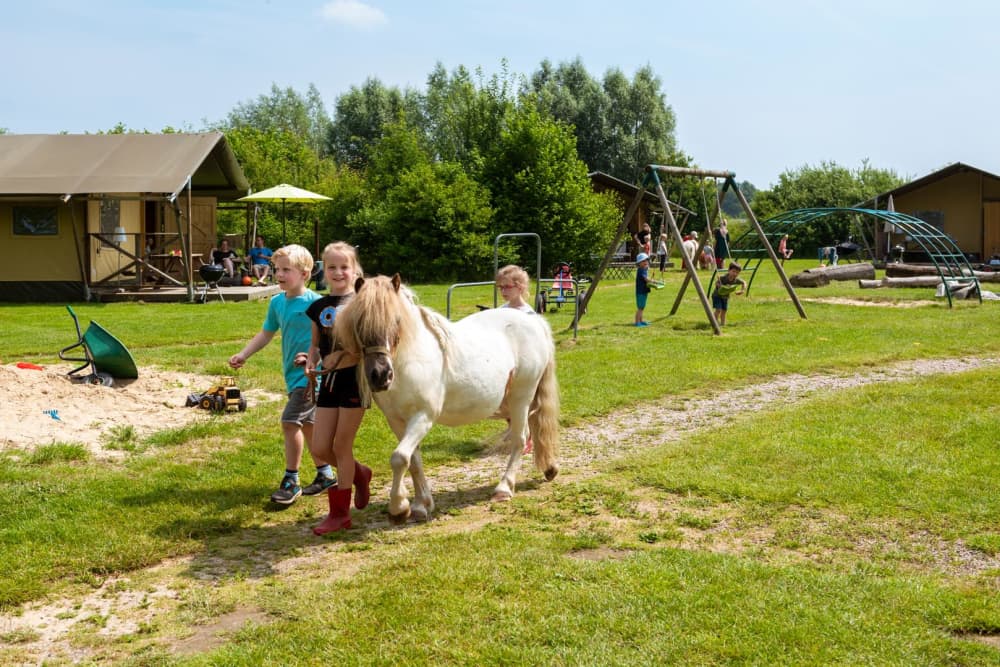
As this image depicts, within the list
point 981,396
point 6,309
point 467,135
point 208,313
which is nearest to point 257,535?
point 981,396

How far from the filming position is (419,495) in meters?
5.96

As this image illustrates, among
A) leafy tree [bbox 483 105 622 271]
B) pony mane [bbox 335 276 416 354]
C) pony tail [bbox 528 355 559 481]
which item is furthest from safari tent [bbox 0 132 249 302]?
pony mane [bbox 335 276 416 354]

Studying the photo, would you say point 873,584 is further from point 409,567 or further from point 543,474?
point 543,474

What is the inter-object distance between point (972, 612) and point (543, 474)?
333 centimetres

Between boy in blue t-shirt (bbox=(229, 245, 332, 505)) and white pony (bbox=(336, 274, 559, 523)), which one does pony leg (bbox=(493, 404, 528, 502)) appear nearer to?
white pony (bbox=(336, 274, 559, 523))

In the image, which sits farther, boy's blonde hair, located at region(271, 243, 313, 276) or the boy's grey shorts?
the boy's grey shorts

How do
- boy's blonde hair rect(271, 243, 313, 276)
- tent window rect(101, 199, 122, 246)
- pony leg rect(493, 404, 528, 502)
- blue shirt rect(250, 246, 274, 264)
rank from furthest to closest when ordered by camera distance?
1. blue shirt rect(250, 246, 274, 264)
2. tent window rect(101, 199, 122, 246)
3. pony leg rect(493, 404, 528, 502)
4. boy's blonde hair rect(271, 243, 313, 276)

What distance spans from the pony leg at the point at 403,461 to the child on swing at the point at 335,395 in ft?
1.08

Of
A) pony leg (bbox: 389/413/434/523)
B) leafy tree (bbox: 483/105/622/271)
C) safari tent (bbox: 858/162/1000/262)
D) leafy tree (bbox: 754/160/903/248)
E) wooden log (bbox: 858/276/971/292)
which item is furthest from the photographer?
leafy tree (bbox: 754/160/903/248)

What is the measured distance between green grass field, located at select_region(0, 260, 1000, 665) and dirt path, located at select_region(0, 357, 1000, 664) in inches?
0.9

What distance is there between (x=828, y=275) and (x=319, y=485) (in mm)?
25231

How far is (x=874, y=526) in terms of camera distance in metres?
5.54

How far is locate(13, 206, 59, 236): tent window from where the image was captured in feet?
75.5

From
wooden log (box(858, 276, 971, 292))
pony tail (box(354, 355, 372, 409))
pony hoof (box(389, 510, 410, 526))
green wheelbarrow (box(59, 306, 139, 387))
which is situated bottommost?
pony hoof (box(389, 510, 410, 526))
